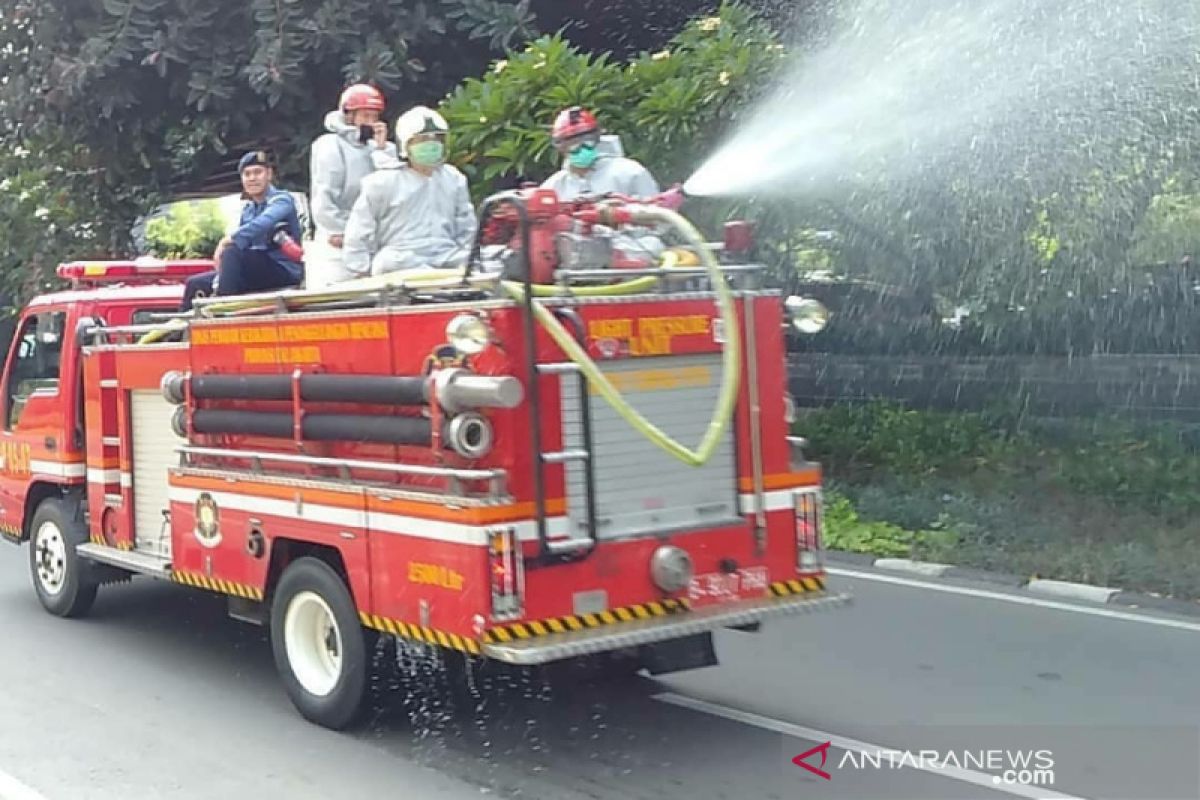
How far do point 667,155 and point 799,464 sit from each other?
4.52 meters

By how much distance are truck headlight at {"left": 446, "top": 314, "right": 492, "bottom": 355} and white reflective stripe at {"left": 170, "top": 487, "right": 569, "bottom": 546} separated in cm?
68

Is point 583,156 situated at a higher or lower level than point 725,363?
higher

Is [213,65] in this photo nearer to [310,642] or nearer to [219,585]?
[219,585]

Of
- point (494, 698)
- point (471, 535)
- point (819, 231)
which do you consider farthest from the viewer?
point (819, 231)

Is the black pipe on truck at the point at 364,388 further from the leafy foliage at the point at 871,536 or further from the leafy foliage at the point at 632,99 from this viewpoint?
the leafy foliage at the point at 871,536

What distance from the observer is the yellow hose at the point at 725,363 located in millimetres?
5621

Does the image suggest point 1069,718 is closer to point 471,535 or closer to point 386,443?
point 471,535

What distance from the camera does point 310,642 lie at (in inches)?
264

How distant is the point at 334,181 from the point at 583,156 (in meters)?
1.46

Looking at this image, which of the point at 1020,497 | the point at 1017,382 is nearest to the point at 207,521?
the point at 1020,497

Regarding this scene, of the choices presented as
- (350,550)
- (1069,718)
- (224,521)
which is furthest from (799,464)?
(224,521)

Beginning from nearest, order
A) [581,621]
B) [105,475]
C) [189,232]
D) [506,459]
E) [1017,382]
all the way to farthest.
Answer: [506,459], [581,621], [105,475], [189,232], [1017,382]

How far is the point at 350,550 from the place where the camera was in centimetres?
625

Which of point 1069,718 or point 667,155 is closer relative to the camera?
point 1069,718
